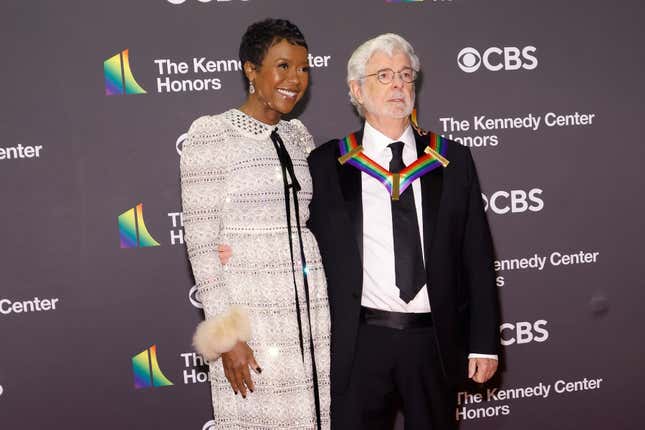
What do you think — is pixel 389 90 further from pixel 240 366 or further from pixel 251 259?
pixel 240 366

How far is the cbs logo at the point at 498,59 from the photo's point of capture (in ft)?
10.0

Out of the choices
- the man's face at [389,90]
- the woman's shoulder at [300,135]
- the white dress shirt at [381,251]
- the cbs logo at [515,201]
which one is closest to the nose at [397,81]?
the man's face at [389,90]

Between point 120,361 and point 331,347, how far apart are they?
132cm

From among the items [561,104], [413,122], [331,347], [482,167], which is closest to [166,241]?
[331,347]

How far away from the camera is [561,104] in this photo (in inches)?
124

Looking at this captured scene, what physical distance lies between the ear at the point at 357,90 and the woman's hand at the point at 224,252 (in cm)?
70

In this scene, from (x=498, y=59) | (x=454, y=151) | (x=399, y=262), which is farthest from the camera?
(x=498, y=59)

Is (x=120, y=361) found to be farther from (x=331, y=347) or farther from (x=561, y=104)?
(x=561, y=104)

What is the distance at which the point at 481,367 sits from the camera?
213 centimetres

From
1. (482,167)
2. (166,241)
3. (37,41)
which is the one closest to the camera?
(37,41)

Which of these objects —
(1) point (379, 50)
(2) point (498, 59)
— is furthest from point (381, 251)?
(2) point (498, 59)

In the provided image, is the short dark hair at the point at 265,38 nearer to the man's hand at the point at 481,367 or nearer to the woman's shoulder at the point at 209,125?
the woman's shoulder at the point at 209,125

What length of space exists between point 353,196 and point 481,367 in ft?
2.41

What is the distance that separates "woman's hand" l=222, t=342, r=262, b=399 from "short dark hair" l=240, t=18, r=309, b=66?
3.01 feet
